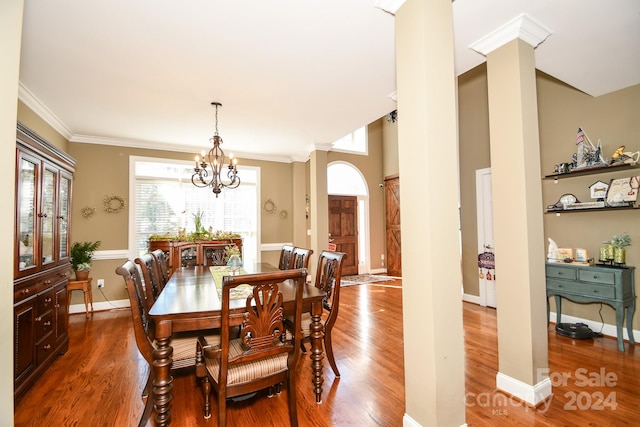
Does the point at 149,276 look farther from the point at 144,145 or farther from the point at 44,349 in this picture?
the point at 144,145

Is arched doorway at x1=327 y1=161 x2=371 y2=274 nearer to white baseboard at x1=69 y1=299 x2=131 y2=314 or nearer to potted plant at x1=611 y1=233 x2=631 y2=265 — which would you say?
potted plant at x1=611 y1=233 x2=631 y2=265

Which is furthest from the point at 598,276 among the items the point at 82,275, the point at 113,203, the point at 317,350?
the point at 113,203

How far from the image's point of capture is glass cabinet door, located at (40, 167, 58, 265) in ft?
8.29

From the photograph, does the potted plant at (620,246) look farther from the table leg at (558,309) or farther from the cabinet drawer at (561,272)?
the table leg at (558,309)

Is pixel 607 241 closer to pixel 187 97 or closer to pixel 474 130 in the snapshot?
pixel 474 130

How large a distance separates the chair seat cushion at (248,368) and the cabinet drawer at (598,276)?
3159 mm

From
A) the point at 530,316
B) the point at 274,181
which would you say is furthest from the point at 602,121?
the point at 274,181

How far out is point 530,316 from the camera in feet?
6.22

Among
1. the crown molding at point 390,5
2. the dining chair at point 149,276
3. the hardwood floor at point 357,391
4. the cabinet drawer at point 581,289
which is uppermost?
the crown molding at point 390,5

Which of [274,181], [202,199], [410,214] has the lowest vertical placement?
[410,214]

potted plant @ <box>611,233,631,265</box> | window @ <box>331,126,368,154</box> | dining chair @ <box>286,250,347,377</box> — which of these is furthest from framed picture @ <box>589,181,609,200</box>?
window @ <box>331,126,368,154</box>

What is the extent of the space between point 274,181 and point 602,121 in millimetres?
4910

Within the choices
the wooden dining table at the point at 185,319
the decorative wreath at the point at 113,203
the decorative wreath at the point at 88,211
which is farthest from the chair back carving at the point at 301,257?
the decorative wreath at the point at 88,211

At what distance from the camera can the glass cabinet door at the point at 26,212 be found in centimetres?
214
